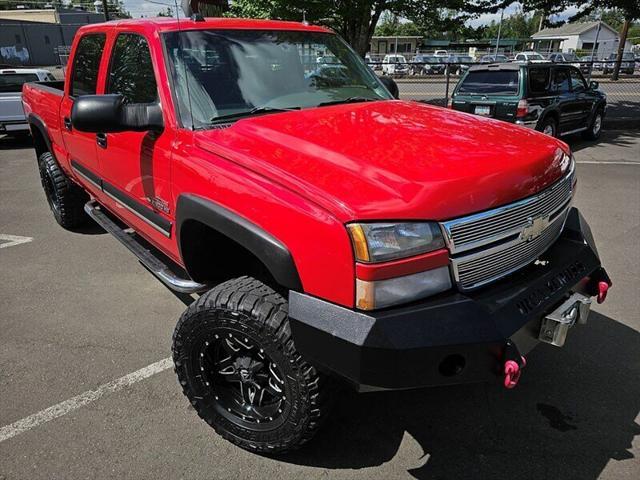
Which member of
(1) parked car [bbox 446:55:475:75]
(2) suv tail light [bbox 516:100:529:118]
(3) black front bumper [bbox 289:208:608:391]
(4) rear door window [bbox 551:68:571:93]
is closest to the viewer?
(3) black front bumper [bbox 289:208:608:391]

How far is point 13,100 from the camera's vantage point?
999 centimetres

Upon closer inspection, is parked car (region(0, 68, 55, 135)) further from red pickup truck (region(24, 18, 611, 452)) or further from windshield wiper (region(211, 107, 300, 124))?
windshield wiper (region(211, 107, 300, 124))

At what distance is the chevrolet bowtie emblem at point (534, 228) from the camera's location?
2221 millimetres

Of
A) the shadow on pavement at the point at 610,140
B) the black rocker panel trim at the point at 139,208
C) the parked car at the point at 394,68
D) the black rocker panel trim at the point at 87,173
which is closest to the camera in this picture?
the black rocker panel trim at the point at 139,208

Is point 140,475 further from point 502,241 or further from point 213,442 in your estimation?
point 502,241

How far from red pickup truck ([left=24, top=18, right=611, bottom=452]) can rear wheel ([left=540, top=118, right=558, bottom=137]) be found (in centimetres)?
714

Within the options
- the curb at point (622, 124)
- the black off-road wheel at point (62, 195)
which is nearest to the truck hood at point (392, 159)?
the black off-road wheel at point (62, 195)

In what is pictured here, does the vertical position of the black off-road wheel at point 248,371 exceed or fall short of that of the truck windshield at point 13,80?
it falls short

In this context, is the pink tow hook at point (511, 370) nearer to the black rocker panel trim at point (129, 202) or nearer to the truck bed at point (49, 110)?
the black rocker panel trim at point (129, 202)

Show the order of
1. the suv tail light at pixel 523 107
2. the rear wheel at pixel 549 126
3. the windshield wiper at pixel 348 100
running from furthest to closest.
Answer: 1. the rear wheel at pixel 549 126
2. the suv tail light at pixel 523 107
3. the windshield wiper at pixel 348 100

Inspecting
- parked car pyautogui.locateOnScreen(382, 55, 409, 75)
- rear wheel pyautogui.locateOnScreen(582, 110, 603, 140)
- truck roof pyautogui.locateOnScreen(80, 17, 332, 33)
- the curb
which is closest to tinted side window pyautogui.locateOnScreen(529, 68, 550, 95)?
rear wheel pyautogui.locateOnScreen(582, 110, 603, 140)

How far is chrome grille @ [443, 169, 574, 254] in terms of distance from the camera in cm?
195

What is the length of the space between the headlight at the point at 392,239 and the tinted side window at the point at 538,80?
8.49 m

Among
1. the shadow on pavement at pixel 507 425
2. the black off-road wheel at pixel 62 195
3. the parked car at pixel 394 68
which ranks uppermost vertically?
the black off-road wheel at pixel 62 195
